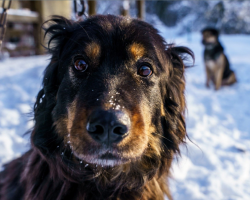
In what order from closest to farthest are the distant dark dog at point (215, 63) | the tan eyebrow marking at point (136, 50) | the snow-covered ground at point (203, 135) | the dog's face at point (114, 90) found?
the dog's face at point (114, 90) → the tan eyebrow marking at point (136, 50) → the snow-covered ground at point (203, 135) → the distant dark dog at point (215, 63)

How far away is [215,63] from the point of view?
26.9ft

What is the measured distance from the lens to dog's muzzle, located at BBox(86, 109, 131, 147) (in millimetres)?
1561

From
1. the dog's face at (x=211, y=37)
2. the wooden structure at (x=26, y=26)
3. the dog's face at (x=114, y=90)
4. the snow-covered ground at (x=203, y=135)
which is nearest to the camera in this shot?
the dog's face at (x=114, y=90)

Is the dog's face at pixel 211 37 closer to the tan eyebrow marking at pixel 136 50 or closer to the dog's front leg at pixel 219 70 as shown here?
the dog's front leg at pixel 219 70

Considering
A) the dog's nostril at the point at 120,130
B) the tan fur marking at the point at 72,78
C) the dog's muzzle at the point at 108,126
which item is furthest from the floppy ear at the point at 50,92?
the dog's nostril at the point at 120,130

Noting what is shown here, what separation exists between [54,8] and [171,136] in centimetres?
1689

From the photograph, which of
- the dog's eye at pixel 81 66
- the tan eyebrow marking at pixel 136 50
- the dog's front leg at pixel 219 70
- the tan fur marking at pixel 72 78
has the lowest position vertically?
the dog's front leg at pixel 219 70

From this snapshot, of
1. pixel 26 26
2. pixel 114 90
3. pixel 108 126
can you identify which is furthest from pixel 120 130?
pixel 26 26

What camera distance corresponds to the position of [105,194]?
2.17 m

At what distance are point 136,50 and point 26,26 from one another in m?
16.2

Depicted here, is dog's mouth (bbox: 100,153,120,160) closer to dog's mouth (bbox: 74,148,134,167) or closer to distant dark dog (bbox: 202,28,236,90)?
dog's mouth (bbox: 74,148,134,167)

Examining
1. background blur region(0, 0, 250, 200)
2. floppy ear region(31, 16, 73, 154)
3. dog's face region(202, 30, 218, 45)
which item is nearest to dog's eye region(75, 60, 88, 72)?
floppy ear region(31, 16, 73, 154)

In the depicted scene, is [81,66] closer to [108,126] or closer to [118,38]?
[118,38]

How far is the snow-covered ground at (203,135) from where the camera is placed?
2914 millimetres
